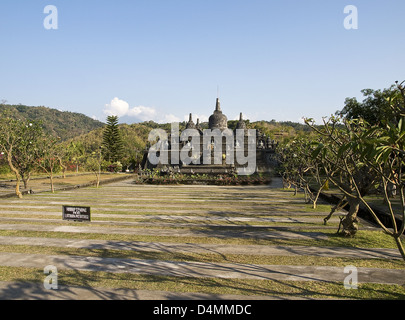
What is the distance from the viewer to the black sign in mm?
11500

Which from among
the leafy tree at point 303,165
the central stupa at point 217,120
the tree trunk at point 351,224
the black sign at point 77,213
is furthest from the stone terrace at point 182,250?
the central stupa at point 217,120

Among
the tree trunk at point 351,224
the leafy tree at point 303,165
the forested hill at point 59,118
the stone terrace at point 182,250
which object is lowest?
the stone terrace at point 182,250

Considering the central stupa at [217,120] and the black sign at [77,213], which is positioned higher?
the central stupa at [217,120]

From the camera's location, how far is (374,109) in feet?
102

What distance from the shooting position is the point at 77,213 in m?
11.6

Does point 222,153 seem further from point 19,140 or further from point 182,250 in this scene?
point 182,250

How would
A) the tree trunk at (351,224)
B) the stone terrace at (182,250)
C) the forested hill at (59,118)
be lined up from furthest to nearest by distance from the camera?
the forested hill at (59,118) → the tree trunk at (351,224) → the stone terrace at (182,250)

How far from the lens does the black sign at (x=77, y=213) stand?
37.7ft

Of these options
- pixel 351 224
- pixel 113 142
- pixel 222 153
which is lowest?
pixel 351 224

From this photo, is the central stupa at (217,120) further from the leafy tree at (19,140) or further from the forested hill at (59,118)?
the forested hill at (59,118)

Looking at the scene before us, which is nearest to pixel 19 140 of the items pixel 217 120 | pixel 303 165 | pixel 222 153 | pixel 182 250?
pixel 182 250
